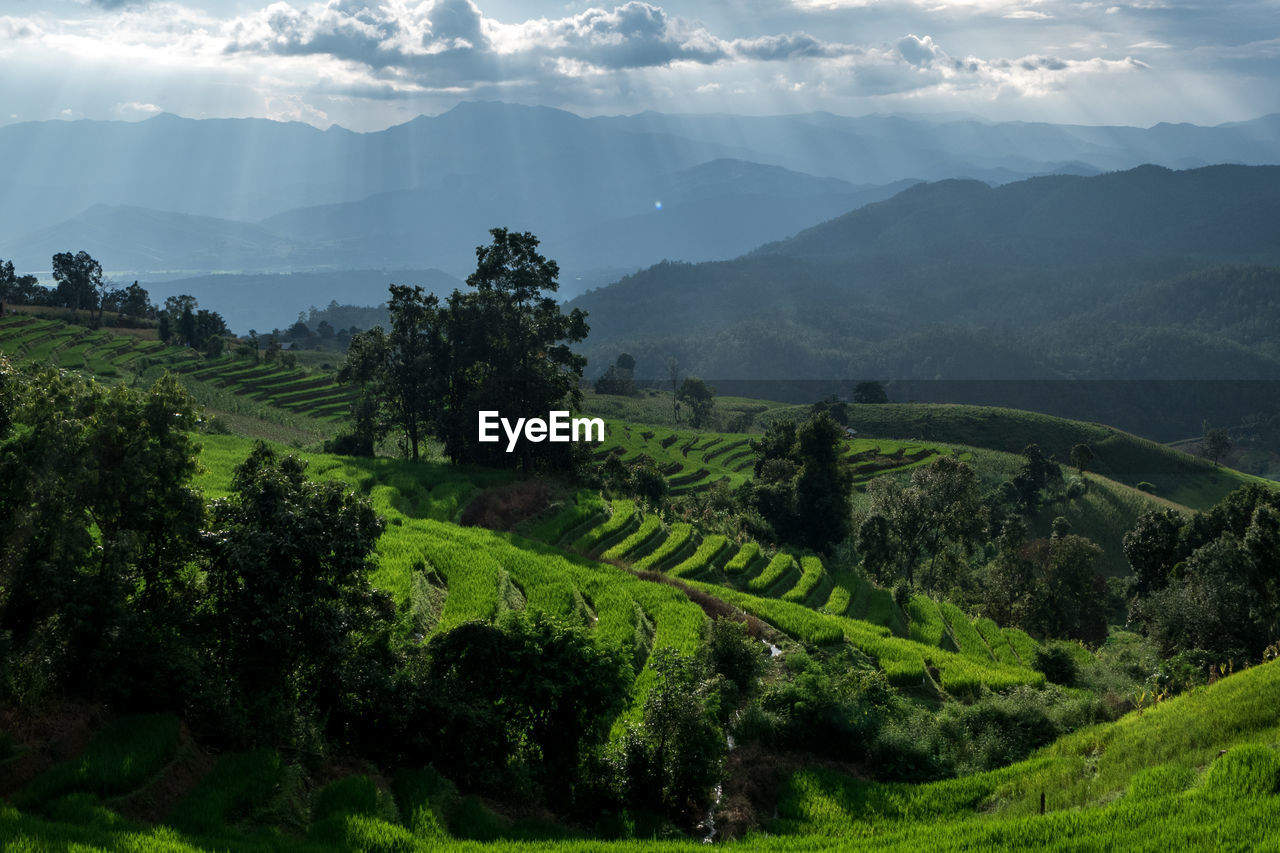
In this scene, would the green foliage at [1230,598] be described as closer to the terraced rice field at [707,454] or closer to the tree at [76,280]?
the terraced rice field at [707,454]

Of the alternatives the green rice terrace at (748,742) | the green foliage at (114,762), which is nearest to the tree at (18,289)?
the green rice terrace at (748,742)

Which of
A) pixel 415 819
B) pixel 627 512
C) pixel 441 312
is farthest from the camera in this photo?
pixel 441 312

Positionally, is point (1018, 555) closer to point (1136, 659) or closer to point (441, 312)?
point (1136, 659)

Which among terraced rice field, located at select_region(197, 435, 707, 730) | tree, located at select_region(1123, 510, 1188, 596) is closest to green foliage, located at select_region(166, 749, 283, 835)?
terraced rice field, located at select_region(197, 435, 707, 730)

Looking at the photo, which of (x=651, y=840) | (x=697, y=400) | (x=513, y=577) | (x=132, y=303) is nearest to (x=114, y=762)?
(x=651, y=840)

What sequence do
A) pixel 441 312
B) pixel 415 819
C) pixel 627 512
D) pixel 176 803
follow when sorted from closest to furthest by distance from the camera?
pixel 176 803 < pixel 415 819 < pixel 627 512 < pixel 441 312

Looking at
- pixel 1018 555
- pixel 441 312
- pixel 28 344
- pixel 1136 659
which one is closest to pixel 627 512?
pixel 441 312
